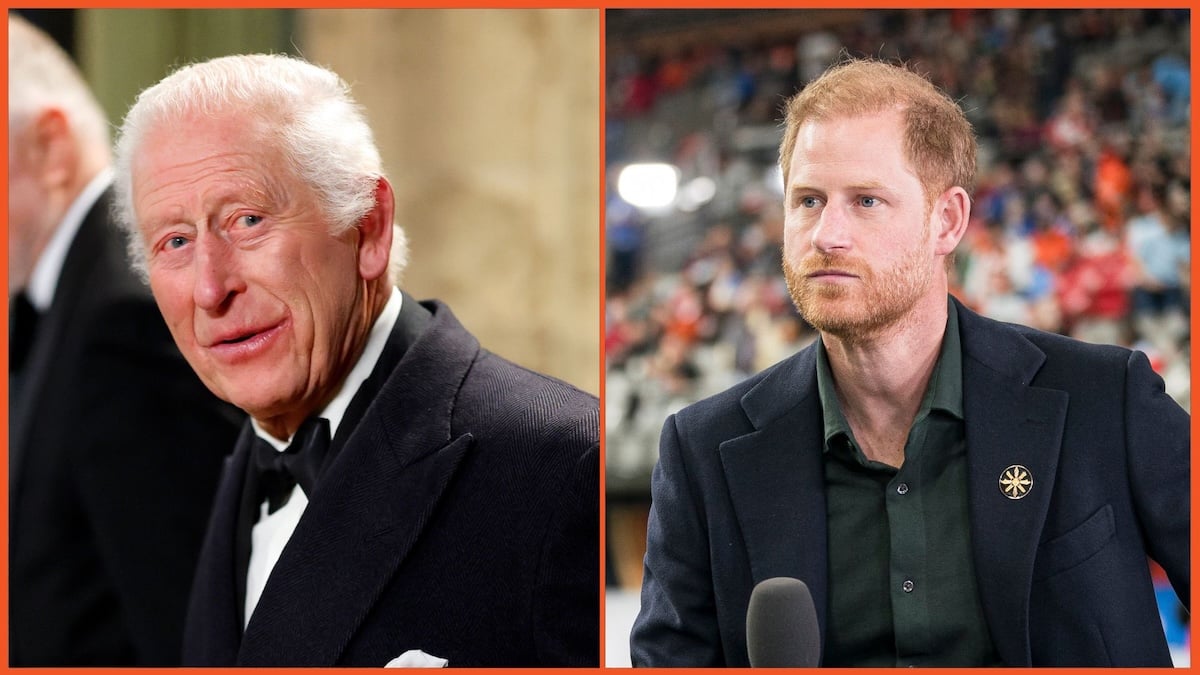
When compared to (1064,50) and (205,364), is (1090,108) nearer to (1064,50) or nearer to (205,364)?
(1064,50)

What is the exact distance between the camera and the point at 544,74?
9.13ft

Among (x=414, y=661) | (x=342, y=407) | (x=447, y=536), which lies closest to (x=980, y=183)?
(x=342, y=407)

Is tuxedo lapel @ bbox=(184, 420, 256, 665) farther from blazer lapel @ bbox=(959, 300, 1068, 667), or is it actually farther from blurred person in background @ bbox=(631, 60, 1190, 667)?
blazer lapel @ bbox=(959, 300, 1068, 667)

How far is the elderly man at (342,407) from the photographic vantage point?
75.4 inches

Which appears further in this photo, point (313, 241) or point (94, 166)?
point (94, 166)

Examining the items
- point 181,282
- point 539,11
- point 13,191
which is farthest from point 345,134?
point 13,191

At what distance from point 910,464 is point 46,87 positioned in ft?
8.21

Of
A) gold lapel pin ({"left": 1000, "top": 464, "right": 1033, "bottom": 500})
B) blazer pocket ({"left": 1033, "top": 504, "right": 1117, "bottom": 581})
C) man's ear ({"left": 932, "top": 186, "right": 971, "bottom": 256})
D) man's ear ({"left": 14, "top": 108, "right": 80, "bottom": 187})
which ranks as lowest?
blazer pocket ({"left": 1033, "top": 504, "right": 1117, "bottom": 581})

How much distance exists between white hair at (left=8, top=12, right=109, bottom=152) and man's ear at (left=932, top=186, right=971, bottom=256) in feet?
7.60

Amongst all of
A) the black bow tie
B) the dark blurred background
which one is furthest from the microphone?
the dark blurred background

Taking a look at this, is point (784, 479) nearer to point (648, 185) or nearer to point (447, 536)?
point (447, 536)

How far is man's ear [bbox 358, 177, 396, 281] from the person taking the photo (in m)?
2.12

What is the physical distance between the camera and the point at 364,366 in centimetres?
216

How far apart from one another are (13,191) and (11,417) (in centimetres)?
62
